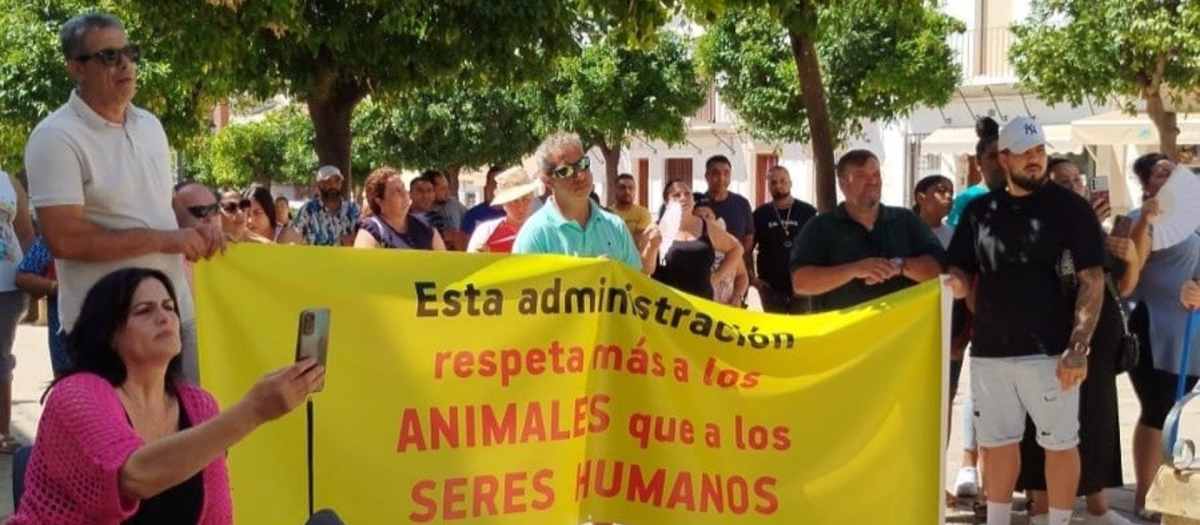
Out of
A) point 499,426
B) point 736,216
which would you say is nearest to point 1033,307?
point 499,426

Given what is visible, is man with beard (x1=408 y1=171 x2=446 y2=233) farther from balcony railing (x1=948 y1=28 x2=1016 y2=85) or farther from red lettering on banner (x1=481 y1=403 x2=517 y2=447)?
balcony railing (x1=948 y1=28 x2=1016 y2=85)

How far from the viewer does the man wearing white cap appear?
809 cm

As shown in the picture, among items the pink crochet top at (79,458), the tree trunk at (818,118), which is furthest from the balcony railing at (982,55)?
the pink crochet top at (79,458)

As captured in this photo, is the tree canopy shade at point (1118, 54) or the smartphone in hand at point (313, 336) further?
A: the tree canopy shade at point (1118, 54)

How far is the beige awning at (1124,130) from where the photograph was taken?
2920cm

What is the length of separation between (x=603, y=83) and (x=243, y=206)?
27.7 m

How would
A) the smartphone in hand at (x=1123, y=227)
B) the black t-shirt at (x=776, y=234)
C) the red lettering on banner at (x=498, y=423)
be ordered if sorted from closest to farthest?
1. the red lettering on banner at (x=498, y=423)
2. the smartphone in hand at (x=1123, y=227)
3. the black t-shirt at (x=776, y=234)

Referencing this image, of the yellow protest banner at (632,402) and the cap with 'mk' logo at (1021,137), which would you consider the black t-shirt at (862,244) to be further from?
the yellow protest banner at (632,402)

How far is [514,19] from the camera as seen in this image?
13.1m

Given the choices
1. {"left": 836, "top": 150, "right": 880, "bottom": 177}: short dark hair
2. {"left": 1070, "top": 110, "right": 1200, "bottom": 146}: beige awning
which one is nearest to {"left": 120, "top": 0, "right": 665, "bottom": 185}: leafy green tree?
{"left": 836, "top": 150, "right": 880, "bottom": 177}: short dark hair

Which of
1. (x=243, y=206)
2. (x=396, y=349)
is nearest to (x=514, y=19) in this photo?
(x=243, y=206)

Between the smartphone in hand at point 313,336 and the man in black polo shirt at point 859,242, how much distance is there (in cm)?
398

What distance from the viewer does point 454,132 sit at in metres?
43.8

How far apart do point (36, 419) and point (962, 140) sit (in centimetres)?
2882
